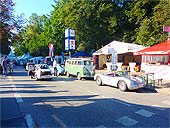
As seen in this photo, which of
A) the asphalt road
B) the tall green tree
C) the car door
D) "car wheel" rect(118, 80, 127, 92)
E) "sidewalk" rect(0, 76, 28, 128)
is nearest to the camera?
"sidewalk" rect(0, 76, 28, 128)

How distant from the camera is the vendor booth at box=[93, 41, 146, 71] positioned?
61.8ft

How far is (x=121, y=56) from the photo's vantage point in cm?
2345

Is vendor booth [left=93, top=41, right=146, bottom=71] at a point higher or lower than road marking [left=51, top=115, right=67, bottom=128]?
higher

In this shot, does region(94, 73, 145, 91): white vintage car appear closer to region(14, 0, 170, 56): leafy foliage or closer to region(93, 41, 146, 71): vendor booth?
region(93, 41, 146, 71): vendor booth

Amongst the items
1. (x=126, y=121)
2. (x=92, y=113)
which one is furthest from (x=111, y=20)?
(x=126, y=121)

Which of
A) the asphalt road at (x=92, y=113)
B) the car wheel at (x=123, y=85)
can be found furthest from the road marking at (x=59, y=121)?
the car wheel at (x=123, y=85)

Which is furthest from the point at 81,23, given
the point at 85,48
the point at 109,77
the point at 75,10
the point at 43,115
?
the point at 43,115

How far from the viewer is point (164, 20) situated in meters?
17.9

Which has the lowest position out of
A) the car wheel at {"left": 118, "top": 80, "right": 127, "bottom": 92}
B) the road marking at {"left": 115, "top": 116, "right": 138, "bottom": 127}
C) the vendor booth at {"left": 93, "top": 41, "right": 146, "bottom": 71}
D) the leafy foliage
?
the road marking at {"left": 115, "top": 116, "right": 138, "bottom": 127}

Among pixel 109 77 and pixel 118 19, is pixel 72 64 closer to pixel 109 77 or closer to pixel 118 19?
pixel 109 77

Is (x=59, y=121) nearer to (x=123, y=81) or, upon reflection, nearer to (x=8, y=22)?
(x=123, y=81)

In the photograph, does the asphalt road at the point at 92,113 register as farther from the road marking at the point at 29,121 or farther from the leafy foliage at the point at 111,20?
the leafy foliage at the point at 111,20

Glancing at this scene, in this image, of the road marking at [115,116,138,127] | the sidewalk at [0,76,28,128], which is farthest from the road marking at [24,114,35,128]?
the road marking at [115,116,138,127]

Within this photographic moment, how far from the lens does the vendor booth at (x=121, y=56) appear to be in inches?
742
